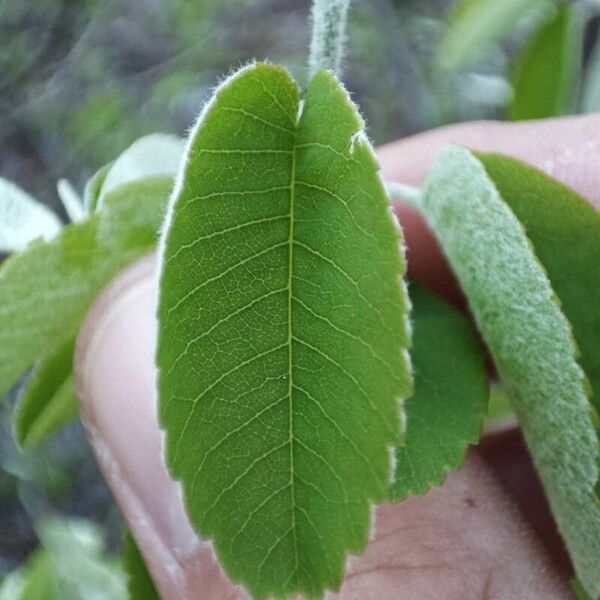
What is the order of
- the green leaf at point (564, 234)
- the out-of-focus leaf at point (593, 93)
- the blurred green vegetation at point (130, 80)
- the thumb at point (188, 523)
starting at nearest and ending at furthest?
the green leaf at point (564, 234) → the thumb at point (188, 523) → the out-of-focus leaf at point (593, 93) → the blurred green vegetation at point (130, 80)

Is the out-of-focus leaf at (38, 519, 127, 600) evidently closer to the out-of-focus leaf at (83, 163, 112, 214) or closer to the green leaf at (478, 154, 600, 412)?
the out-of-focus leaf at (83, 163, 112, 214)

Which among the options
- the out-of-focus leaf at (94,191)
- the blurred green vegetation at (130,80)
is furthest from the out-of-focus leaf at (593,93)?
the out-of-focus leaf at (94,191)

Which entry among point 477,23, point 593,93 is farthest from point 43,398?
point 593,93

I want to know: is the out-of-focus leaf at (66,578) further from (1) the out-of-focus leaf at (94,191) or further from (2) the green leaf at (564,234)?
(2) the green leaf at (564,234)

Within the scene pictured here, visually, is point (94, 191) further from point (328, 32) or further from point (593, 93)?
point (593, 93)

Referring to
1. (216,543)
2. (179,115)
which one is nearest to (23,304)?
(216,543)
